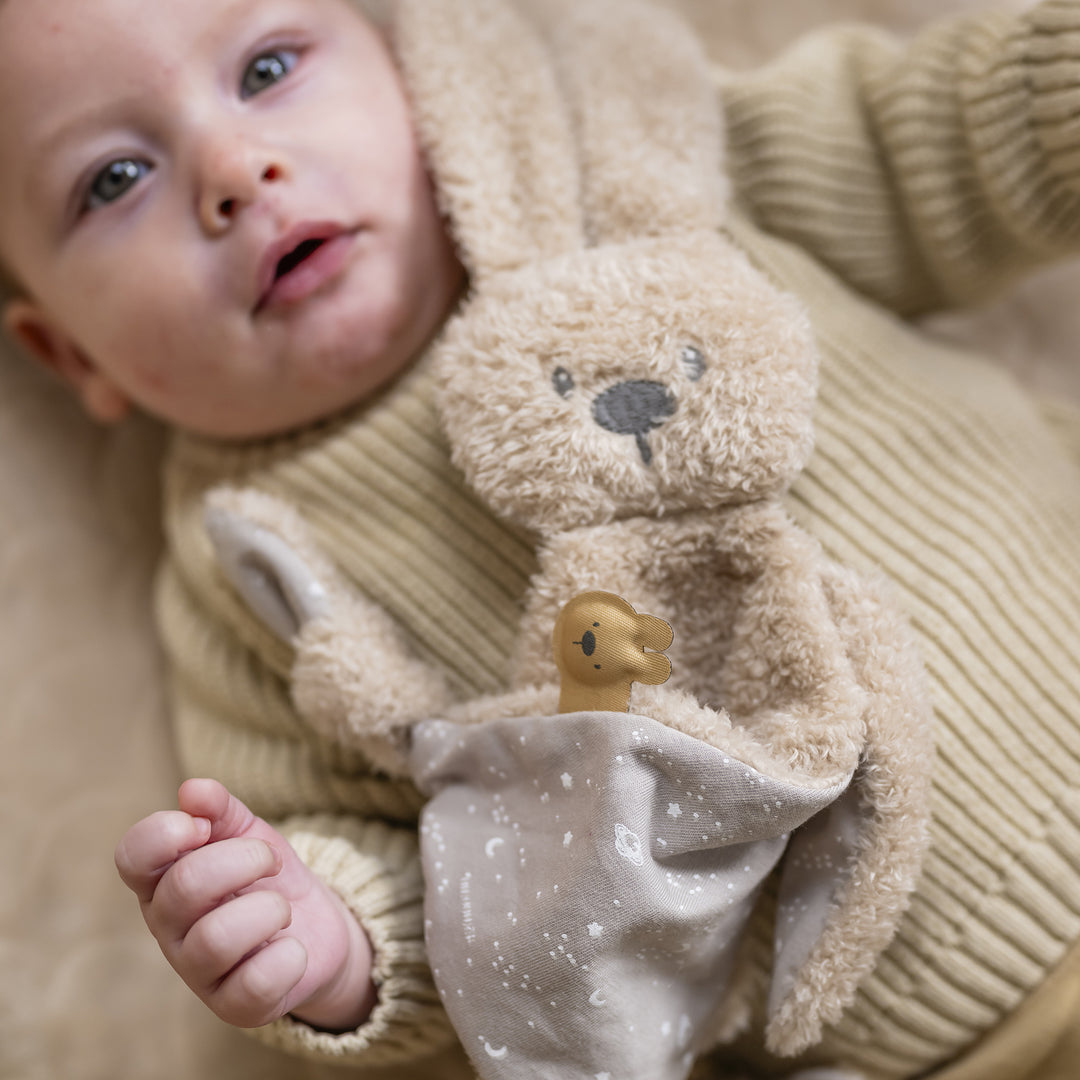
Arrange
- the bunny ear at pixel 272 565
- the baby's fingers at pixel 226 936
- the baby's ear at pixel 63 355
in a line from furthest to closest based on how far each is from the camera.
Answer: the baby's ear at pixel 63 355 < the bunny ear at pixel 272 565 < the baby's fingers at pixel 226 936

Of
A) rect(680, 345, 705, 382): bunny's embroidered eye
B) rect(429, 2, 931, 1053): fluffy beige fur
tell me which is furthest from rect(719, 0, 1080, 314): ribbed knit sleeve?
rect(680, 345, 705, 382): bunny's embroidered eye

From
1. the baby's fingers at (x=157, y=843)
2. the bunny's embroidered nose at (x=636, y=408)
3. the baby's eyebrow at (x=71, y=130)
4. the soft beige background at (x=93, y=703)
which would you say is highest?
the baby's eyebrow at (x=71, y=130)

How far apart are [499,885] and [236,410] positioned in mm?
441

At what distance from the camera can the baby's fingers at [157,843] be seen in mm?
590

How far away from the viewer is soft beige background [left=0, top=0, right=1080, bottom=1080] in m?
0.98

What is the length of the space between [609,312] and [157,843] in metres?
0.45

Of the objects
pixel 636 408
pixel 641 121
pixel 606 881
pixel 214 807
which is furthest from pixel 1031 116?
pixel 214 807

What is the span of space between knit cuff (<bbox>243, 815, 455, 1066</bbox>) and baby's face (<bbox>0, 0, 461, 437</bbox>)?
0.37 metres

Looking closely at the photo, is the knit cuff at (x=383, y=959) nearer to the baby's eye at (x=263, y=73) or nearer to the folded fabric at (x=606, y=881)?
the folded fabric at (x=606, y=881)

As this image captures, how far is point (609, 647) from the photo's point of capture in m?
0.60

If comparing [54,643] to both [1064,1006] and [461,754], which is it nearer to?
[461,754]

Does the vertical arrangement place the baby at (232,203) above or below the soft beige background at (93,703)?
above

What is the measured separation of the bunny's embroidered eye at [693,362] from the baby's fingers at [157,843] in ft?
1.40

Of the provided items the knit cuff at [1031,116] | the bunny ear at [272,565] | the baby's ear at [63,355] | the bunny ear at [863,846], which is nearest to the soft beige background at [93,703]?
the baby's ear at [63,355]
